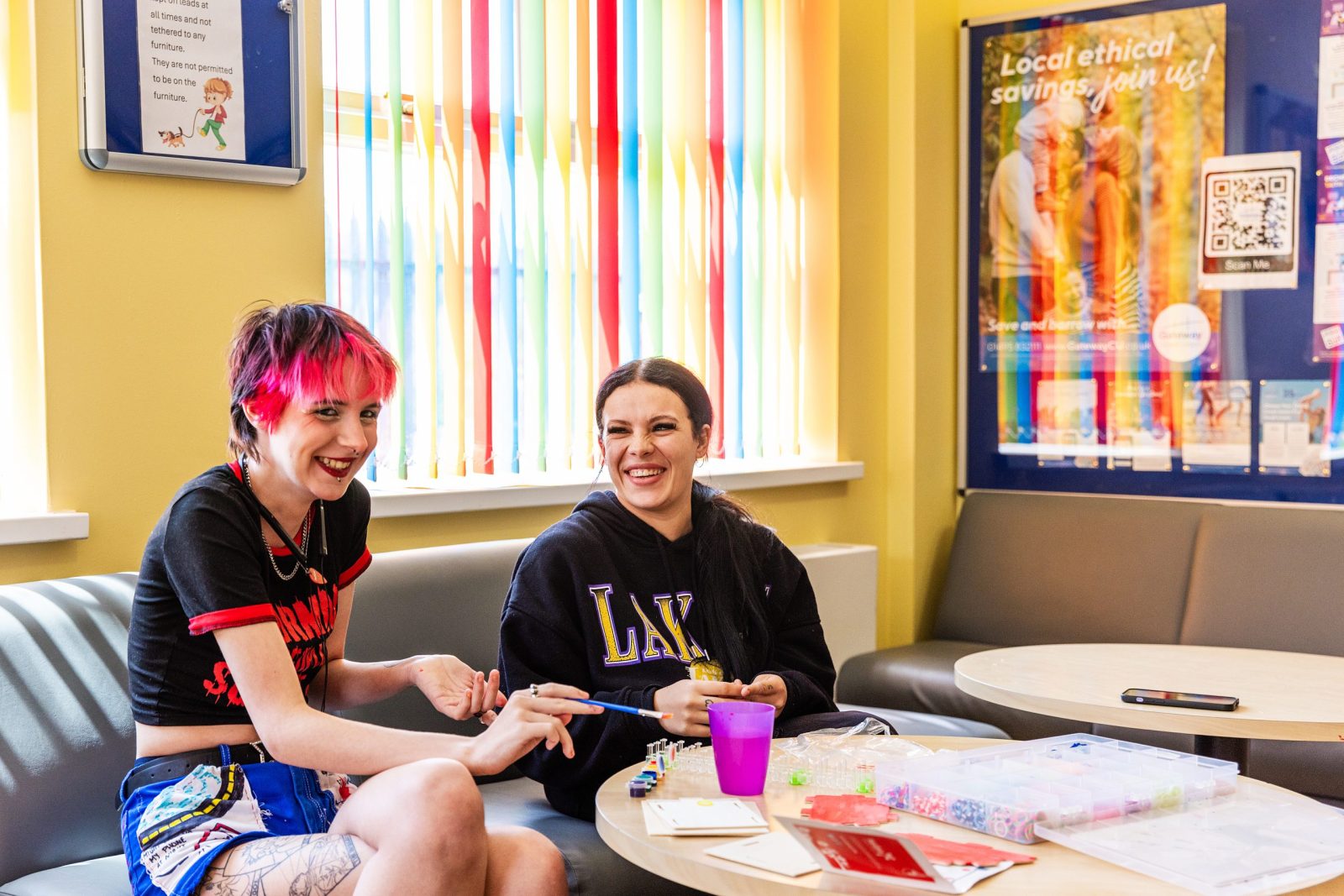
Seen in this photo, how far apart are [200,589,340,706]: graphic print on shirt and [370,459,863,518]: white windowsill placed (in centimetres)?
72

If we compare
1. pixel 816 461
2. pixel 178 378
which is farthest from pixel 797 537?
pixel 178 378

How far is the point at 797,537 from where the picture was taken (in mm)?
3895

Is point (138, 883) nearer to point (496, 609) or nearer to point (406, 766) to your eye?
point (406, 766)

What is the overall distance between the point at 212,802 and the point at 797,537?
2.42 m

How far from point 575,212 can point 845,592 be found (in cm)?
→ 134

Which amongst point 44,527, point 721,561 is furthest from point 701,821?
point 44,527

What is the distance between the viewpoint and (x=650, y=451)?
235 cm

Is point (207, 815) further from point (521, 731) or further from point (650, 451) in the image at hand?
point (650, 451)

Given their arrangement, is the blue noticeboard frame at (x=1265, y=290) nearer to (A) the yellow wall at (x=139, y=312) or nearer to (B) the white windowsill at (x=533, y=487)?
(B) the white windowsill at (x=533, y=487)

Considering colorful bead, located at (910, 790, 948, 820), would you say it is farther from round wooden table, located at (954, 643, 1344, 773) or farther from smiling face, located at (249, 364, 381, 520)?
smiling face, located at (249, 364, 381, 520)

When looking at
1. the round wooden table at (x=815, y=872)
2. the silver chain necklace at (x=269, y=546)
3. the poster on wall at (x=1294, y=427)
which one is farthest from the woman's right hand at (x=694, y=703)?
the poster on wall at (x=1294, y=427)

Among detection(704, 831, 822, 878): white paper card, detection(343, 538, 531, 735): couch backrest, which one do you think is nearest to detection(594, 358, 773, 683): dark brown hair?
detection(343, 538, 531, 735): couch backrest

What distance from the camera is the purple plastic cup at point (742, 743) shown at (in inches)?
61.9

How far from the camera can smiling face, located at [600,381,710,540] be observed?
2355 mm
